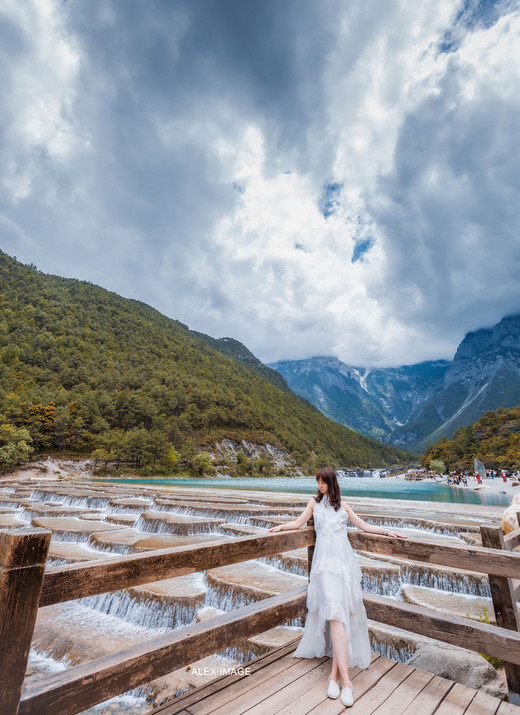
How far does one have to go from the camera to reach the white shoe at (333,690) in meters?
2.44

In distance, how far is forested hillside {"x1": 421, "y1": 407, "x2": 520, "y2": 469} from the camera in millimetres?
63769

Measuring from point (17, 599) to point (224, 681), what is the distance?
186cm

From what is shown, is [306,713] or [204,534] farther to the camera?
[204,534]

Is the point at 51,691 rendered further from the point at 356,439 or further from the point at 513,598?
the point at 356,439

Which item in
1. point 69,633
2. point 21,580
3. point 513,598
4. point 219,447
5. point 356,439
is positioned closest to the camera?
point 21,580

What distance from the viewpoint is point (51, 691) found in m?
1.70

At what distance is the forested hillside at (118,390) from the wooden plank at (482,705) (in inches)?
1785

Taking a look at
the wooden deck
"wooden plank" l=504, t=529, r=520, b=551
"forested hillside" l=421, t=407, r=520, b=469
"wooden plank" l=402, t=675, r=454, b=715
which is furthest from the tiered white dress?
"forested hillside" l=421, t=407, r=520, b=469

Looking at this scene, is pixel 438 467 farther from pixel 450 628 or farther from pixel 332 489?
pixel 332 489

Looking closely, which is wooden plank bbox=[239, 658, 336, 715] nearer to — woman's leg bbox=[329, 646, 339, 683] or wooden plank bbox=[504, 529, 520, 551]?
woman's leg bbox=[329, 646, 339, 683]

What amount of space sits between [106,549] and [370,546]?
847 cm

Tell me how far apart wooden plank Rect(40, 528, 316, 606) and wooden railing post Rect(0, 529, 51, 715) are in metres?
0.08

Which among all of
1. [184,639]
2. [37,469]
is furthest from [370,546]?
[37,469]

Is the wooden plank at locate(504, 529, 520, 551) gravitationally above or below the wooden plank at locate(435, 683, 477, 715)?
above
